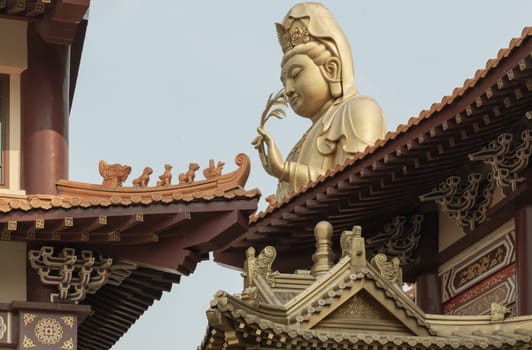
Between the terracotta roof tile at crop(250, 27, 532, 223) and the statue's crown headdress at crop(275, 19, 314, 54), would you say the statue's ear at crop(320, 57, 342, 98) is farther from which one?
the terracotta roof tile at crop(250, 27, 532, 223)

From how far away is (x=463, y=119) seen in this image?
28141 mm

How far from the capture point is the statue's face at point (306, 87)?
35062 millimetres

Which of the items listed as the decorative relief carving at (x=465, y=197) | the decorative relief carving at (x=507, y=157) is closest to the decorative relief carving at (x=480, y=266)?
the decorative relief carving at (x=465, y=197)

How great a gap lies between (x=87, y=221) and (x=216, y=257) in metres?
7.81

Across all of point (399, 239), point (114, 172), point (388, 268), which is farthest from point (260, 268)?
point (399, 239)

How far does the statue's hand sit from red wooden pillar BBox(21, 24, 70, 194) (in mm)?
7389

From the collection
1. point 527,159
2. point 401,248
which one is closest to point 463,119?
point 527,159

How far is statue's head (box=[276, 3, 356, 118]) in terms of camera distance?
35.1 m

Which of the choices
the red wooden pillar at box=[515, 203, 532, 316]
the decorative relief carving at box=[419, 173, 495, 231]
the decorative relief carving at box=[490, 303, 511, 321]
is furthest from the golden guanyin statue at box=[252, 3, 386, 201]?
the decorative relief carving at box=[490, 303, 511, 321]

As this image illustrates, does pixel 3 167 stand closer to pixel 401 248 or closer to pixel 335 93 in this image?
pixel 401 248

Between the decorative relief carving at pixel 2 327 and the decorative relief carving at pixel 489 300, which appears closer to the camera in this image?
the decorative relief carving at pixel 2 327

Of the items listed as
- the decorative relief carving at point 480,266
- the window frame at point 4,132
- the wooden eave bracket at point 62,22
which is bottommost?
the decorative relief carving at point 480,266

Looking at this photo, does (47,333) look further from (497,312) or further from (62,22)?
(497,312)

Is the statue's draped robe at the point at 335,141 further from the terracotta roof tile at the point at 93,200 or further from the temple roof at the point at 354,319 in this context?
the terracotta roof tile at the point at 93,200
